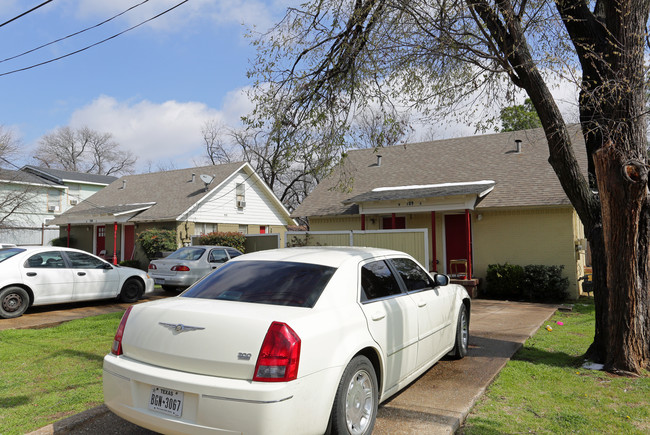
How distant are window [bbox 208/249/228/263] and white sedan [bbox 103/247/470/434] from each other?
1049 cm

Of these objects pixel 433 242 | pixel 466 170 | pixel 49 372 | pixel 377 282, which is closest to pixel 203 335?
pixel 377 282

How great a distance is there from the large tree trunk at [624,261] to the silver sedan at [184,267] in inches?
412

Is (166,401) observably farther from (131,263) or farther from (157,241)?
(131,263)

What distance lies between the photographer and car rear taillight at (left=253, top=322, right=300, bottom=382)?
10.3ft

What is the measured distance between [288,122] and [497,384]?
584 cm

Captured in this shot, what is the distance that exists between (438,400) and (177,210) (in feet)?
68.1

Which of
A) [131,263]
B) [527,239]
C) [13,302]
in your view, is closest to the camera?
A: [13,302]

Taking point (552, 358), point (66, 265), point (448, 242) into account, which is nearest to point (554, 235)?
point (448, 242)

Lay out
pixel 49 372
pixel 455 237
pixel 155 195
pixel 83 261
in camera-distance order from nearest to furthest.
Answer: pixel 49 372, pixel 83 261, pixel 455 237, pixel 155 195

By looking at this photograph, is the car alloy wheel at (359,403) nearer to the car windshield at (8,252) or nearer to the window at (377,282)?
the window at (377,282)

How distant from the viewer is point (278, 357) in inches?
125

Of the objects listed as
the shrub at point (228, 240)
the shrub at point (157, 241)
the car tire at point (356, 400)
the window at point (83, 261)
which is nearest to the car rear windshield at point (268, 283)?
the car tire at point (356, 400)

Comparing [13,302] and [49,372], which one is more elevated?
[13,302]

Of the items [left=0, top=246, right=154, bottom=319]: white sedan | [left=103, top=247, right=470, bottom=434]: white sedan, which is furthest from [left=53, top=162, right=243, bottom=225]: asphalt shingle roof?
[left=103, top=247, right=470, bottom=434]: white sedan
